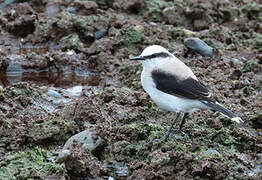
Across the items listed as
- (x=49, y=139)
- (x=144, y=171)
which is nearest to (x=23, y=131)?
(x=49, y=139)

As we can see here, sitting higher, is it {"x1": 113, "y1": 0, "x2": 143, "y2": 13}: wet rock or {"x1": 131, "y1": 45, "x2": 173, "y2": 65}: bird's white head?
{"x1": 131, "y1": 45, "x2": 173, "y2": 65}: bird's white head

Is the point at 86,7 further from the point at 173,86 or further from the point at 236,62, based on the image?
the point at 173,86

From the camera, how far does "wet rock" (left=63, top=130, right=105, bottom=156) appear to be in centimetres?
670

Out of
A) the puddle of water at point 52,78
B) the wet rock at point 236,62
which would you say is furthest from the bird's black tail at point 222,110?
the wet rock at point 236,62

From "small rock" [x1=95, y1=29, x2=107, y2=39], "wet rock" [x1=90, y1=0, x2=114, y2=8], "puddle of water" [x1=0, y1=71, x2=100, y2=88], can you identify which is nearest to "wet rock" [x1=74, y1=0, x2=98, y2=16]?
"wet rock" [x1=90, y1=0, x2=114, y2=8]

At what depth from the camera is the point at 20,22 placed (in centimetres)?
1024

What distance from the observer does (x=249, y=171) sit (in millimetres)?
6934

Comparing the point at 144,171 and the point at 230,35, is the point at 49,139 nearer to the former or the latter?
the point at 144,171

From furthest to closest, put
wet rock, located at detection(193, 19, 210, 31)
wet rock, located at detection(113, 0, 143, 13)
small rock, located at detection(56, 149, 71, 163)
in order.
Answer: wet rock, located at detection(113, 0, 143, 13), wet rock, located at detection(193, 19, 210, 31), small rock, located at detection(56, 149, 71, 163)

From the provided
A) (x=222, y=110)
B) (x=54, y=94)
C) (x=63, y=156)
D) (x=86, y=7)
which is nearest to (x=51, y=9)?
(x=86, y=7)

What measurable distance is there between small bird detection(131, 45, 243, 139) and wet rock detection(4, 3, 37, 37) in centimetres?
350

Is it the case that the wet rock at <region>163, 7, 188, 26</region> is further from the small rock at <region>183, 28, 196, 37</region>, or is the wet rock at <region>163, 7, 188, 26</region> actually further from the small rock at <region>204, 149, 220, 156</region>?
the small rock at <region>204, 149, 220, 156</region>

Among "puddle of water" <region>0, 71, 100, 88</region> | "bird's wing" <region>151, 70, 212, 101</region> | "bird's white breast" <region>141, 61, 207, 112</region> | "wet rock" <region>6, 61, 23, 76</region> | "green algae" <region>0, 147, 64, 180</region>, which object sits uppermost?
"bird's wing" <region>151, 70, 212, 101</region>

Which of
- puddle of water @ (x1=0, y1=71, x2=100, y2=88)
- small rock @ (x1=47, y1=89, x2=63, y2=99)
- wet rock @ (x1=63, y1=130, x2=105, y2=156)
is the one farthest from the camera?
puddle of water @ (x1=0, y1=71, x2=100, y2=88)
